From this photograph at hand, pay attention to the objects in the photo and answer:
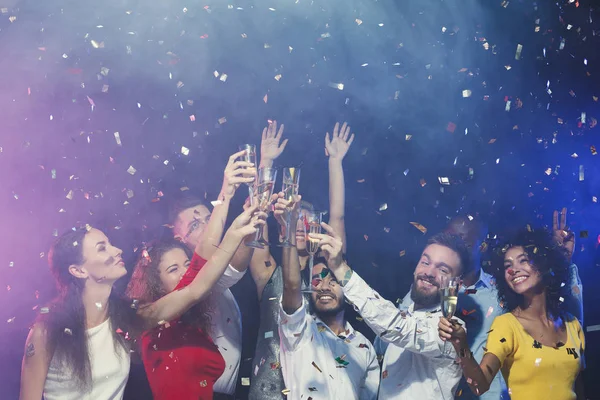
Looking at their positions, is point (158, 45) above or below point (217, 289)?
above

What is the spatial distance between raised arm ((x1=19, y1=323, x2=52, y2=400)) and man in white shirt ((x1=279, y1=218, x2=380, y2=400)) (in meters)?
1.13

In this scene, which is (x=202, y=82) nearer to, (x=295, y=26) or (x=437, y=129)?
(x=295, y=26)

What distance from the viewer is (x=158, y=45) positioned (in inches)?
137

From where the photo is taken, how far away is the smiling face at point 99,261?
3023mm

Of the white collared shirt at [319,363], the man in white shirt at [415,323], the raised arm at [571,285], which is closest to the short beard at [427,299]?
the man in white shirt at [415,323]

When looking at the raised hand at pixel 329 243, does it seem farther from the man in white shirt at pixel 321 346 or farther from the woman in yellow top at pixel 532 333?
the woman in yellow top at pixel 532 333

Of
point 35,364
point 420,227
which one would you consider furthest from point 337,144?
point 35,364

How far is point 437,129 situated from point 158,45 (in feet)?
6.71

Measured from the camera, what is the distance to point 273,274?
3402 mm

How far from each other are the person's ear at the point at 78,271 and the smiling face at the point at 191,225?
533 millimetres

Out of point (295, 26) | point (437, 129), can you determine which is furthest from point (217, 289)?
point (437, 129)

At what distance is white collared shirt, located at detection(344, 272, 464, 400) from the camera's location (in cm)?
292

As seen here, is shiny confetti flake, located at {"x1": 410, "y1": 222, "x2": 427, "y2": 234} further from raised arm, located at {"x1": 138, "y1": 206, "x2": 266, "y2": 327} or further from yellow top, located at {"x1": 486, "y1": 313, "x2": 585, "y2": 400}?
raised arm, located at {"x1": 138, "y1": 206, "x2": 266, "y2": 327}

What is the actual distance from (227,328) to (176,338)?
307mm
